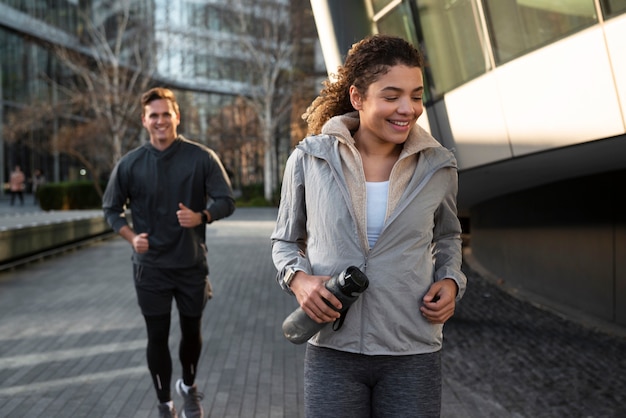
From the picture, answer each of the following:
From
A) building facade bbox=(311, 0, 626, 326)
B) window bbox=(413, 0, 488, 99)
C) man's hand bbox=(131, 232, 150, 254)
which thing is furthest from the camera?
window bbox=(413, 0, 488, 99)

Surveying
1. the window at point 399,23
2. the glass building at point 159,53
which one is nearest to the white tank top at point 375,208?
the window at point 399,23

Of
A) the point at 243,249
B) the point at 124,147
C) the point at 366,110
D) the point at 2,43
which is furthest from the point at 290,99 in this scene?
the point at 366,110

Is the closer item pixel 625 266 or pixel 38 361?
pixel 38 361

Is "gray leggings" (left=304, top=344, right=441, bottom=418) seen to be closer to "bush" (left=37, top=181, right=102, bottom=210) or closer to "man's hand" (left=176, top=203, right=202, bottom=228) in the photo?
"man's hand" (left=176, top=203, right=202, bottom=228)

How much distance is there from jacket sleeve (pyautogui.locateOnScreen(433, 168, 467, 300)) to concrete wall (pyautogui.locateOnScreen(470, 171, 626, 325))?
781 cm

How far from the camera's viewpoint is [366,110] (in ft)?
9.27

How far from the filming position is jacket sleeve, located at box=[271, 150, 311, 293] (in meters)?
2.87

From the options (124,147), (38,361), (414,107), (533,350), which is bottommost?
(533,350)

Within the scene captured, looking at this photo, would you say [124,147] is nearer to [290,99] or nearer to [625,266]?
[290,99]

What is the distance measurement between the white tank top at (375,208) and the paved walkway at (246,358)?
3471 millimetres

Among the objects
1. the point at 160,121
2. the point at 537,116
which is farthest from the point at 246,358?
the point at 537,116

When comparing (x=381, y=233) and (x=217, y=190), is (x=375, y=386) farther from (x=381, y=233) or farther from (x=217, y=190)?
(x=217, y=190)

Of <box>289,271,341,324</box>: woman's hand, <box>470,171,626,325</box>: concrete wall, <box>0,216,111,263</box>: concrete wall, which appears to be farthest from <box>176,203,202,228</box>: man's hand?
<box>0,216,111,263</box>: concrete wall

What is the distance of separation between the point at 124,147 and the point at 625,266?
35.1m
